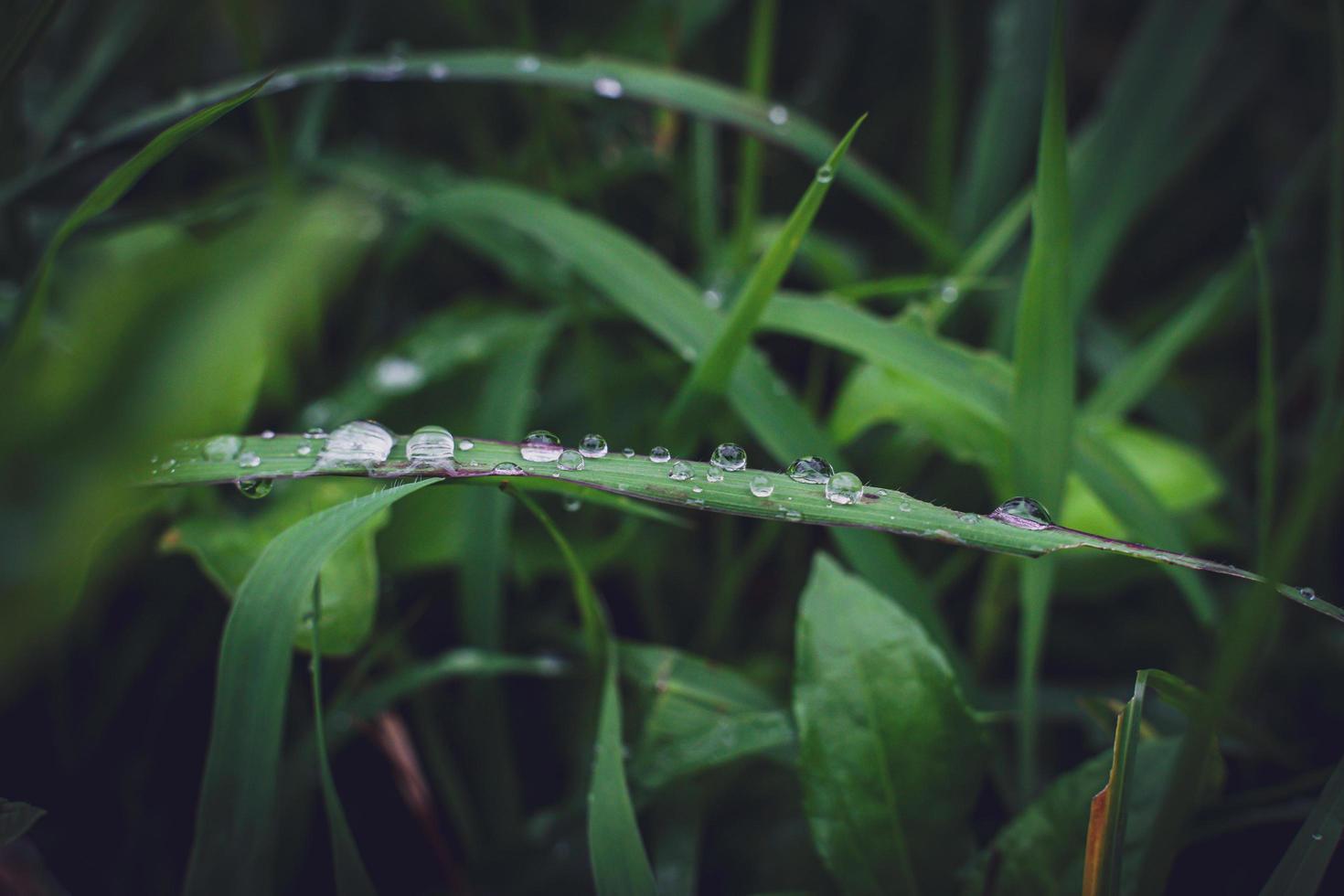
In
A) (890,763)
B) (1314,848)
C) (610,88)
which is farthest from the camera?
(610,88)

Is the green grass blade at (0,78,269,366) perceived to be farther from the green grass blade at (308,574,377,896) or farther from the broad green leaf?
the broad green leaf

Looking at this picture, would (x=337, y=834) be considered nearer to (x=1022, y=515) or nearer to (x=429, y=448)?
(x=429, y=448)

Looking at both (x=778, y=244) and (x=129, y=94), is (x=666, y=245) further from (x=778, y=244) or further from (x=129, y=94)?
(x=129, y=94)

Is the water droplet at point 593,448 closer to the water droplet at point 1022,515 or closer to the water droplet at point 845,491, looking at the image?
the water droplet at point 845,491

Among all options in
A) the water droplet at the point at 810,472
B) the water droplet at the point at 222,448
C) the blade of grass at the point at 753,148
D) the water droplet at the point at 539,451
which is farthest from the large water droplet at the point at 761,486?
the blade of grass at the point at 753,148

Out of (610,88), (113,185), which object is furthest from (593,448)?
(610,88)

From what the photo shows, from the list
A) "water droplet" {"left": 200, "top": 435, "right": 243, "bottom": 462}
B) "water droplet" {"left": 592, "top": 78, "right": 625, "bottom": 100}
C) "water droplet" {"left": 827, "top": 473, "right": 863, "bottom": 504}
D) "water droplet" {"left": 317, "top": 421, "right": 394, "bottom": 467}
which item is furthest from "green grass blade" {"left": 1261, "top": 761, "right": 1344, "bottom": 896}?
"water droplet" {"left": 592, "top": 78, "right": 625, "bottom": 100}
